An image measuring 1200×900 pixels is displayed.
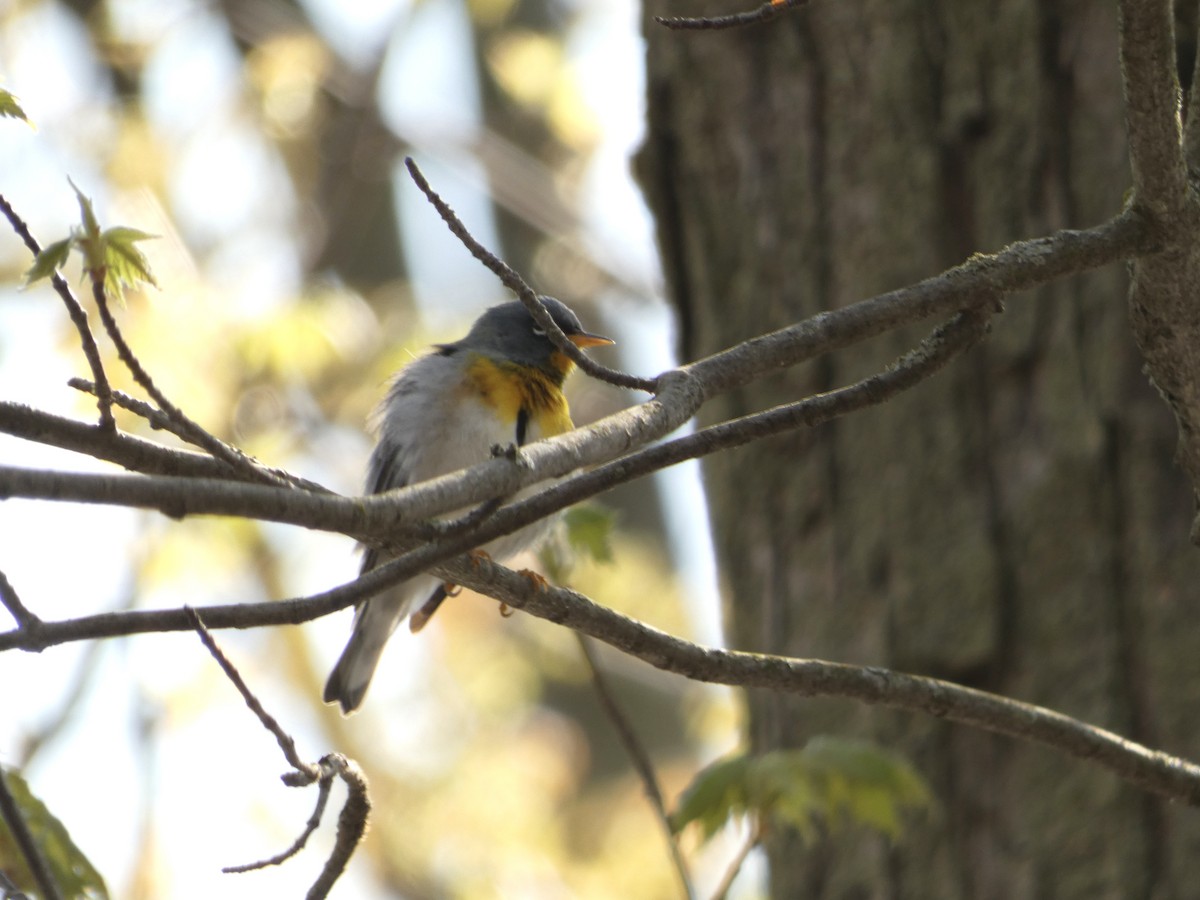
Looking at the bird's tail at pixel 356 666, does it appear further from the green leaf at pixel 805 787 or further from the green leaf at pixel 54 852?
the green leaf at pixel 54 852

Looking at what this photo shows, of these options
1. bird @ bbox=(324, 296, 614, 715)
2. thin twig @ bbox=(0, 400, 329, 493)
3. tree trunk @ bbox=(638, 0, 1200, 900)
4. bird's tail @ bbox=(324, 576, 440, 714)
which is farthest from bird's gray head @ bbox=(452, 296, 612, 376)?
thin twig @ bbox=(0, 400, 329, 493)

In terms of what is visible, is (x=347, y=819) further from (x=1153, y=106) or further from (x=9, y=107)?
(x=1153, y=106)

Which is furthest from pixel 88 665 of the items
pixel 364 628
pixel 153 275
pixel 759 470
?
pixel 153 275

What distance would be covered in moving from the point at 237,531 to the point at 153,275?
5.28 m

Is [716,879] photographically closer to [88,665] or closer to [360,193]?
[88,665]

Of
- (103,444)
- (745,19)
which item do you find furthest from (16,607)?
(745,19)

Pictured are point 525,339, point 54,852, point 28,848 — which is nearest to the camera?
point 28,848

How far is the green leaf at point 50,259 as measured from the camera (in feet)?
5.40

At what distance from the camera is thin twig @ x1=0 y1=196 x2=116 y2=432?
1485 mm

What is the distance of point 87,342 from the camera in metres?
1.57

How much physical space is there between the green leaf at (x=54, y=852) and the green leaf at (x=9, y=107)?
1.14 m

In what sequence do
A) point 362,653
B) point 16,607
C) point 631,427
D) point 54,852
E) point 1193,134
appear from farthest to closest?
A: 1. point 362,653
2. point 54,852
3. point 1193,134
4. point 631,427
5. point 16,607

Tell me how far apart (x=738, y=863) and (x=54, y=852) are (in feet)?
4.84

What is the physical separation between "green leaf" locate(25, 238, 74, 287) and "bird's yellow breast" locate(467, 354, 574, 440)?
8.50ft
